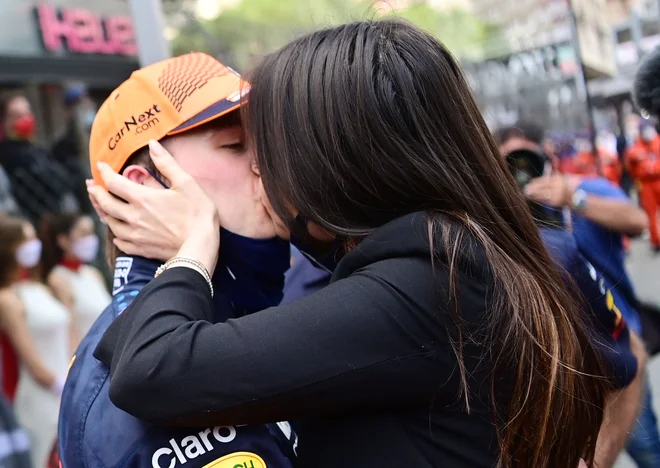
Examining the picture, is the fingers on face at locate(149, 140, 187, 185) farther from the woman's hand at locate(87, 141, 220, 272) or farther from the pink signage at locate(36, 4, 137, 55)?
the pink signage at locate(36, 4, 137, 55)

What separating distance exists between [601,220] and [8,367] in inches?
128

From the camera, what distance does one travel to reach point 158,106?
154 centimetres

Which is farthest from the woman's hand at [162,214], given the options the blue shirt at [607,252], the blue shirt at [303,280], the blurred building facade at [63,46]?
the blurred building facade at [63,46]

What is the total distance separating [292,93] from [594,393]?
841mm

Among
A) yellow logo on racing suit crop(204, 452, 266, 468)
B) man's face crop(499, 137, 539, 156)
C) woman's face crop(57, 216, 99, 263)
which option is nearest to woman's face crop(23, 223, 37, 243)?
woman's face crop(57, 216, 99, 263)

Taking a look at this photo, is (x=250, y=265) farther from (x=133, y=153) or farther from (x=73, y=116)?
(x=73, y=116)

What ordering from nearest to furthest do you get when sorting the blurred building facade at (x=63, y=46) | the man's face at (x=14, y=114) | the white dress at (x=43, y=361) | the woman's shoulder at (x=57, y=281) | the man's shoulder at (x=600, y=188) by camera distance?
the man's shoulder at (x=600, y=188) < the white dress at (x=43, y=361) < the woman's shoulder at (x=57, y=281) < the blurred building facade at (x=63, y=46) < the man's face at (x=14, y=114)

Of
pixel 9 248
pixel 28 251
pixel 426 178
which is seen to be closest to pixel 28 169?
pixel 28 251

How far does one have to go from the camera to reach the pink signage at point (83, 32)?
5625 mm

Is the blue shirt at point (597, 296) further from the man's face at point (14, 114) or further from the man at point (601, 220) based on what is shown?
the man's face at point (14, 114)

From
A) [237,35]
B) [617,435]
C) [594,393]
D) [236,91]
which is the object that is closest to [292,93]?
[236,91]

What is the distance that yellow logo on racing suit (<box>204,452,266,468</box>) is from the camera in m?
1.22

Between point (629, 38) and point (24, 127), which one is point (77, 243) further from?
point (629, 38)

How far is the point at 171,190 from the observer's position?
1.46 meters
